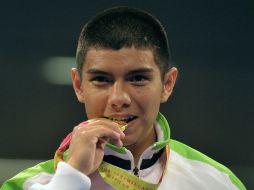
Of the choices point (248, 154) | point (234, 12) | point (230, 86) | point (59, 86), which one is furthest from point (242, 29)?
point (59, 86)

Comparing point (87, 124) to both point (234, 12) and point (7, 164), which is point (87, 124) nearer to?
point (7, 164)

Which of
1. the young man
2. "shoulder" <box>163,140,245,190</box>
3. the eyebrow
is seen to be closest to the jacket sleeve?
the young man

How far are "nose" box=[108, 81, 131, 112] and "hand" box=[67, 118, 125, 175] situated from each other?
0.06m

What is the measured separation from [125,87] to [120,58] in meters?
0.07

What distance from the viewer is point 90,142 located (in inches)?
40.1

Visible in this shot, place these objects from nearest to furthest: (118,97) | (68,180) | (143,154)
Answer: (68,180) < (118,97) < (143,154)

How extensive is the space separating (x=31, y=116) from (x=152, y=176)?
2.39 feet

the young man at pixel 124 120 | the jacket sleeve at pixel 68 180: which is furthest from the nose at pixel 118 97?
the jacket sleeve at pixel 68 180

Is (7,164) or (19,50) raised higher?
(19,50)

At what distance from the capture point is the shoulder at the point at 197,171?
129 cm

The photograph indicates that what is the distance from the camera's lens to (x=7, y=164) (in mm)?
1818

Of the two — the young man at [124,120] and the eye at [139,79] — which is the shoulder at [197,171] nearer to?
the young man at [124,120]

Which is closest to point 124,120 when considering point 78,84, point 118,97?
point 118,97

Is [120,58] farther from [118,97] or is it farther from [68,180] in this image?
[68,180]
